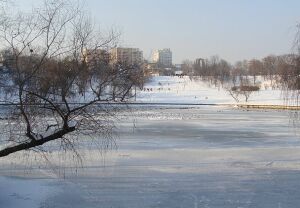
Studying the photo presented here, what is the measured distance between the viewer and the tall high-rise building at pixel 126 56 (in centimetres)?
765

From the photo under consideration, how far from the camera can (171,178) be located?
12.2 meters

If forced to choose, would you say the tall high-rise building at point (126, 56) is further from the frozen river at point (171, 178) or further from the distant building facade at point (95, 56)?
the frozen river at point (171, 178)

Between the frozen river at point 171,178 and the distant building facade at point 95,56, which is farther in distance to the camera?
the frozen river at point 171,178

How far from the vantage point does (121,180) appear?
39.1ft

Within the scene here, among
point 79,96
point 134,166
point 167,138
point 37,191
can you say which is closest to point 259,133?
point 167,138

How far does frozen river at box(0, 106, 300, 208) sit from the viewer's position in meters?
10.1

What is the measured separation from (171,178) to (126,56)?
5056mm

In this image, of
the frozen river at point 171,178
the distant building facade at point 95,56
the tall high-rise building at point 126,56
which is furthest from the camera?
the frozen river at point 171,178

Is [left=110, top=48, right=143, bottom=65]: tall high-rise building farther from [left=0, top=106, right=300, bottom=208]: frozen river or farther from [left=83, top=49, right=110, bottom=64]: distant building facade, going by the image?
[left=0, top=106, right=300, bottom=208]: frozen river

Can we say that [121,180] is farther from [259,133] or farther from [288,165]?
[259,133]

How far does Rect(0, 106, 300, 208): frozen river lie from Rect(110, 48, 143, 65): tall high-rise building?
275cm

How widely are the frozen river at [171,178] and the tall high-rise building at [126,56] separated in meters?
2.75

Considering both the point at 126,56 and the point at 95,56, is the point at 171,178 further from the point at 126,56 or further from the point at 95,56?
the point at 95,56

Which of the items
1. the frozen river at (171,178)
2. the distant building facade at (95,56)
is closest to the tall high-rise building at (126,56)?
the distant building facade at (95,56)
